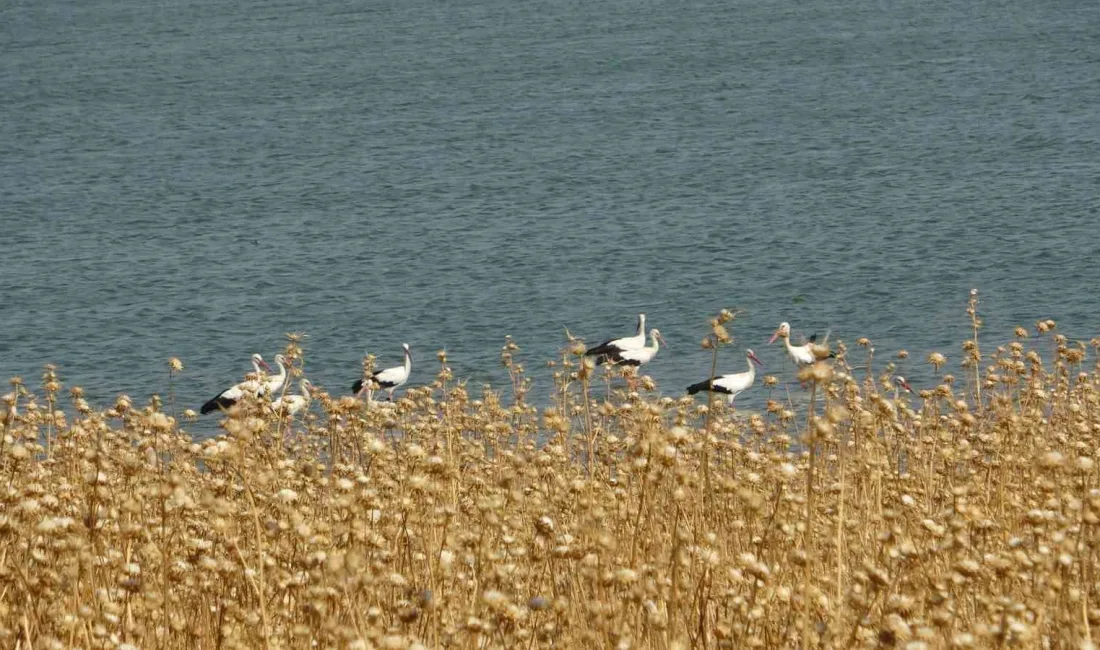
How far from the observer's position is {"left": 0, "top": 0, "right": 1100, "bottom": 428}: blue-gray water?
79.0ft

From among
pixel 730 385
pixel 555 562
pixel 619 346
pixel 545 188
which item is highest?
pixel 545 188

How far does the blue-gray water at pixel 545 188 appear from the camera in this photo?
24078 mm

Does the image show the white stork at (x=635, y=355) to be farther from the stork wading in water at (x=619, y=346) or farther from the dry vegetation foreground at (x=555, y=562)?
the dry vegetation foreground at (x=555, y=562)

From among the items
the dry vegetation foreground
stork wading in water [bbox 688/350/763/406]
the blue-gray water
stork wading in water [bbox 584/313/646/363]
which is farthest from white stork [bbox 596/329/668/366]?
the dry vegetation foreground

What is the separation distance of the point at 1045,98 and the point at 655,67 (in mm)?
16550

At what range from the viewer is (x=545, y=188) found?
119ft

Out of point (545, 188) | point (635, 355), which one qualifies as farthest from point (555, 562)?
point (545, 188)

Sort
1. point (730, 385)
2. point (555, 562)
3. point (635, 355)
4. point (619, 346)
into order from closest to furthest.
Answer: point (555, 562)
point (730, 385)
point (635, 355)
point (619, 346)

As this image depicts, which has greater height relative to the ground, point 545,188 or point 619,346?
point 545,188

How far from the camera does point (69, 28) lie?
7494 cm

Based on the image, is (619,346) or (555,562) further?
(619,346)

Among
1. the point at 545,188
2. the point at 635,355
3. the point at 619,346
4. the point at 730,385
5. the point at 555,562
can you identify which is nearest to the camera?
the point at 555,562

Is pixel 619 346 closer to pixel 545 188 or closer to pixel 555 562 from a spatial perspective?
pixel 555 562

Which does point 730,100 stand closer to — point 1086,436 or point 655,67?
point 655,67
